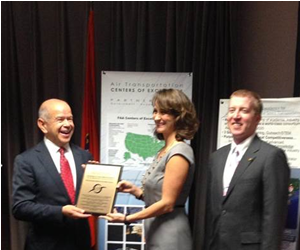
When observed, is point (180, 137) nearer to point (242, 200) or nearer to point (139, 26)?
point (242, 200)

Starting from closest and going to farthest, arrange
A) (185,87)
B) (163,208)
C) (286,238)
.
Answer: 1. (163,208)
2. (286,238)
3. (185,87)

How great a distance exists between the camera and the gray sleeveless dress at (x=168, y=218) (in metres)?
1.90

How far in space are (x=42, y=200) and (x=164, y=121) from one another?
810 mm

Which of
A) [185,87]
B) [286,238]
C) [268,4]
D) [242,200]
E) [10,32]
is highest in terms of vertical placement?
[268,4]

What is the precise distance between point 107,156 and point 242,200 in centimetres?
144

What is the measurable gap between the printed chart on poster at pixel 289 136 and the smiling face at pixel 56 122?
1.42 metres

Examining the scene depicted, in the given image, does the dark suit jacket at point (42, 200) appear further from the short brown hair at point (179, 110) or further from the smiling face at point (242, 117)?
the smiling face at point (242, 117)

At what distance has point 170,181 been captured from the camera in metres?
1.87

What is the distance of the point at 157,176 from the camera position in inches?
76.1

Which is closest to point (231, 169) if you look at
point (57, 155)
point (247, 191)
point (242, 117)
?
point (247, 191)

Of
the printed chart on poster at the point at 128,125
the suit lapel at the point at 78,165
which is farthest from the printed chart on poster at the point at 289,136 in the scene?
the suit lapel at the point at 78,165

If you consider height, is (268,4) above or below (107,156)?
above

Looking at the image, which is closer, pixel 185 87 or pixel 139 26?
pixel 185 87

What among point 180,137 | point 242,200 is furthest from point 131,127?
point 242,200
